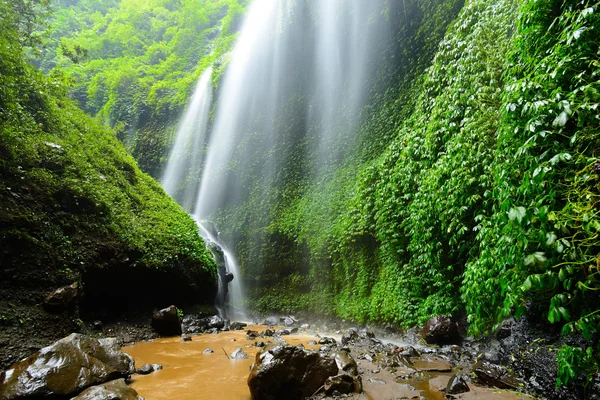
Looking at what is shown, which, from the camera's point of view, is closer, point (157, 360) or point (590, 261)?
point (590, 261)

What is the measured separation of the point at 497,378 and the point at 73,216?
25.3 feet

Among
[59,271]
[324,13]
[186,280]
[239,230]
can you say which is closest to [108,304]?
[59,271]

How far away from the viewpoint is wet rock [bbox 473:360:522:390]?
351 centimetres

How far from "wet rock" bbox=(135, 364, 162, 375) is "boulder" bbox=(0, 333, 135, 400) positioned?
1.02ft

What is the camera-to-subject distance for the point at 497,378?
11.9 ft

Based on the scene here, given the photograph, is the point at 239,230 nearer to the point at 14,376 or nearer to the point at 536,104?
the point at 14,376

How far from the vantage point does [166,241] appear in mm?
8305

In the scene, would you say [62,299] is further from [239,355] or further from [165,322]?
[239,355]

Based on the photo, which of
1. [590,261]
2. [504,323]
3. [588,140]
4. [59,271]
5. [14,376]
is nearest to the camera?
[590,261]

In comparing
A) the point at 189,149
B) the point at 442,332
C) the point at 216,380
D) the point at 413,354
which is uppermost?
the point at 189,149

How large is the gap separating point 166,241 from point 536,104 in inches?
323

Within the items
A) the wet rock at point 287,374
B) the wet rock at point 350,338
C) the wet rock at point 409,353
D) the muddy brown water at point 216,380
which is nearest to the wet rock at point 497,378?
the muddy brown water at point 216,380

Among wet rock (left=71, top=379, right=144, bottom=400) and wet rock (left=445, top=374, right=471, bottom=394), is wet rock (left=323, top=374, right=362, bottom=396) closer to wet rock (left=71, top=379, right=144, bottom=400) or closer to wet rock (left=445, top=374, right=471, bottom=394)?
wet rock (left=445, top=374, right=471, bottom=394)

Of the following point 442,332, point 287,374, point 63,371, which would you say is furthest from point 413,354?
point 63,371
